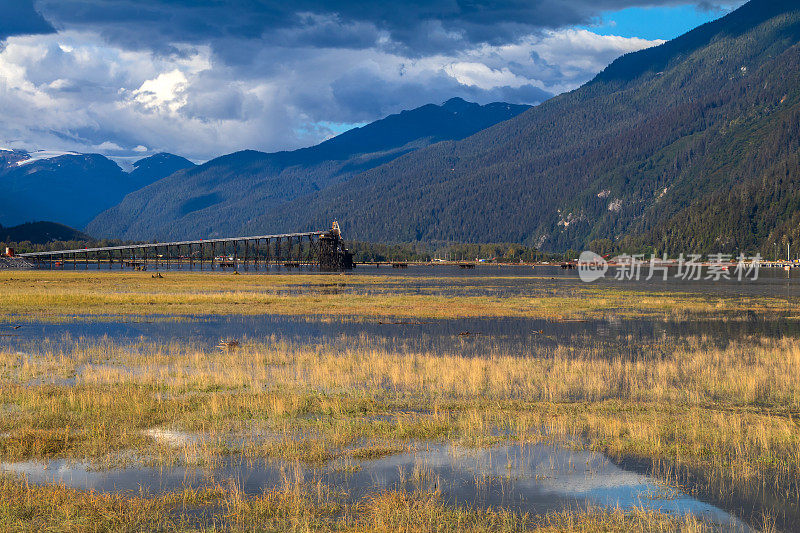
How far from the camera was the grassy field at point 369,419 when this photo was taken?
1524cm

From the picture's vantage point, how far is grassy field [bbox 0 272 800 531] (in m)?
15.2

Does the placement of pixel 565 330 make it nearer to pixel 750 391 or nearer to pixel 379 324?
pixel 379 324

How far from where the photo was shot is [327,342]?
1697 inches

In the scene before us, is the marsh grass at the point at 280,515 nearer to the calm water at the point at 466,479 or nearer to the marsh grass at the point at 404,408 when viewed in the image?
the marsh grass at the point at 404,408

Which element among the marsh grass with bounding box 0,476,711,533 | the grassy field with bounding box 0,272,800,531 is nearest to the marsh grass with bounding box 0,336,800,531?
the grassy field with bounding box 0,272,800,531

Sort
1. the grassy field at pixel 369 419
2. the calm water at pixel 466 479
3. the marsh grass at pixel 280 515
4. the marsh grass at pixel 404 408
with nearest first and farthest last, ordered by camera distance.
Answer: the marsh grass at pixel 280 515
the grassy field at pixel 369 419
the calm water at pixel 466 479
the marsh grass at pixel 404 408

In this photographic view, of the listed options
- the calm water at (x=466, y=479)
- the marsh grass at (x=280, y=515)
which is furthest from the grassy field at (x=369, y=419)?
the calm water at (x=466, y=479)

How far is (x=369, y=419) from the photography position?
23344 mm

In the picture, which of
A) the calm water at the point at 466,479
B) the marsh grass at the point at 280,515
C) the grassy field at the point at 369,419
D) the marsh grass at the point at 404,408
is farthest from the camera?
the marsh grass at the point at 404,408

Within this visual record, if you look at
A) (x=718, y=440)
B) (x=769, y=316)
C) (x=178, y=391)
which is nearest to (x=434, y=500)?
(x=718, y=440)

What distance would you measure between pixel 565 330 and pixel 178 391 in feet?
96.1

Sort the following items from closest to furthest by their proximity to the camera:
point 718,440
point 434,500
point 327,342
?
1. point 434,500
2. point 718,440
3. point 327,342

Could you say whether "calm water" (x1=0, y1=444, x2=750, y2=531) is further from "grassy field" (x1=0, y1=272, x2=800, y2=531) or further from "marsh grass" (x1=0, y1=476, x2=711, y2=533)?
"marsh grass" (x1=0, y1=476, x2=711, y2=533)

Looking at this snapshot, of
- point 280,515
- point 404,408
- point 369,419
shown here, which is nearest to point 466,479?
point 280,515
